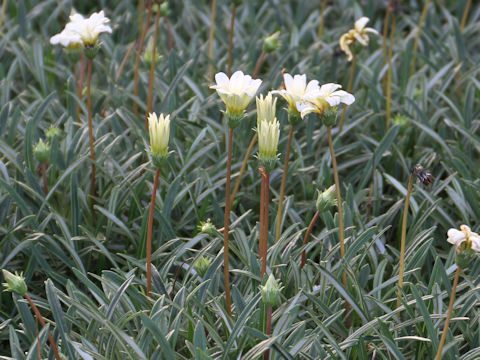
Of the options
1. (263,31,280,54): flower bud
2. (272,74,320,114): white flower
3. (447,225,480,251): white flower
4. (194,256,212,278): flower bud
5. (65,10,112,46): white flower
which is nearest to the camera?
(447,225,480,251): white flower

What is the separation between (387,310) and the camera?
2064mm

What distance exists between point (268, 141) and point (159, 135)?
286 mm

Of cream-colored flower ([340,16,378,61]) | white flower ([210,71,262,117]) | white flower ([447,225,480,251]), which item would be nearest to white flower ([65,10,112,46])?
white flower ([210,71,262,117])

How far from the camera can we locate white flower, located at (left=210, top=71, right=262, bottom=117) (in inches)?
73.6

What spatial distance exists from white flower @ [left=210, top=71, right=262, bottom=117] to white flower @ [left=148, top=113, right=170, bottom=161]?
167mm

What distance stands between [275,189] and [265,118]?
975mm

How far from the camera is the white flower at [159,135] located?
6.00ft

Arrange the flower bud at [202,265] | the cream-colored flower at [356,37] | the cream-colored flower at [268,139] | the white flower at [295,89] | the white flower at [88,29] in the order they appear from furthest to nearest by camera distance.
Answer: the cream-colored flower at [356,37]
the white flower at [88,29]
the flower bud at [202,265]
the white flower at [295,89]
the cream-colored flower at [268,139]

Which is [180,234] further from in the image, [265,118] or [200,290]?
[265,118]

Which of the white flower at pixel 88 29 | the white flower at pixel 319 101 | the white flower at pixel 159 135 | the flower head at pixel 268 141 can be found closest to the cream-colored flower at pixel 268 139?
the flower head at pixel 268 141

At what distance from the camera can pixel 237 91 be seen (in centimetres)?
189

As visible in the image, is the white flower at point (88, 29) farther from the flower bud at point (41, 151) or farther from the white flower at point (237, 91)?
the white flower at point (237, 91)

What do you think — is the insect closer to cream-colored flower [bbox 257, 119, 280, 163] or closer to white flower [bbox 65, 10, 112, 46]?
cream-colored flower [bbox 257, 119, 280, 163]

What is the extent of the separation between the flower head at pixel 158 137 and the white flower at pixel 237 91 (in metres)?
0.17
